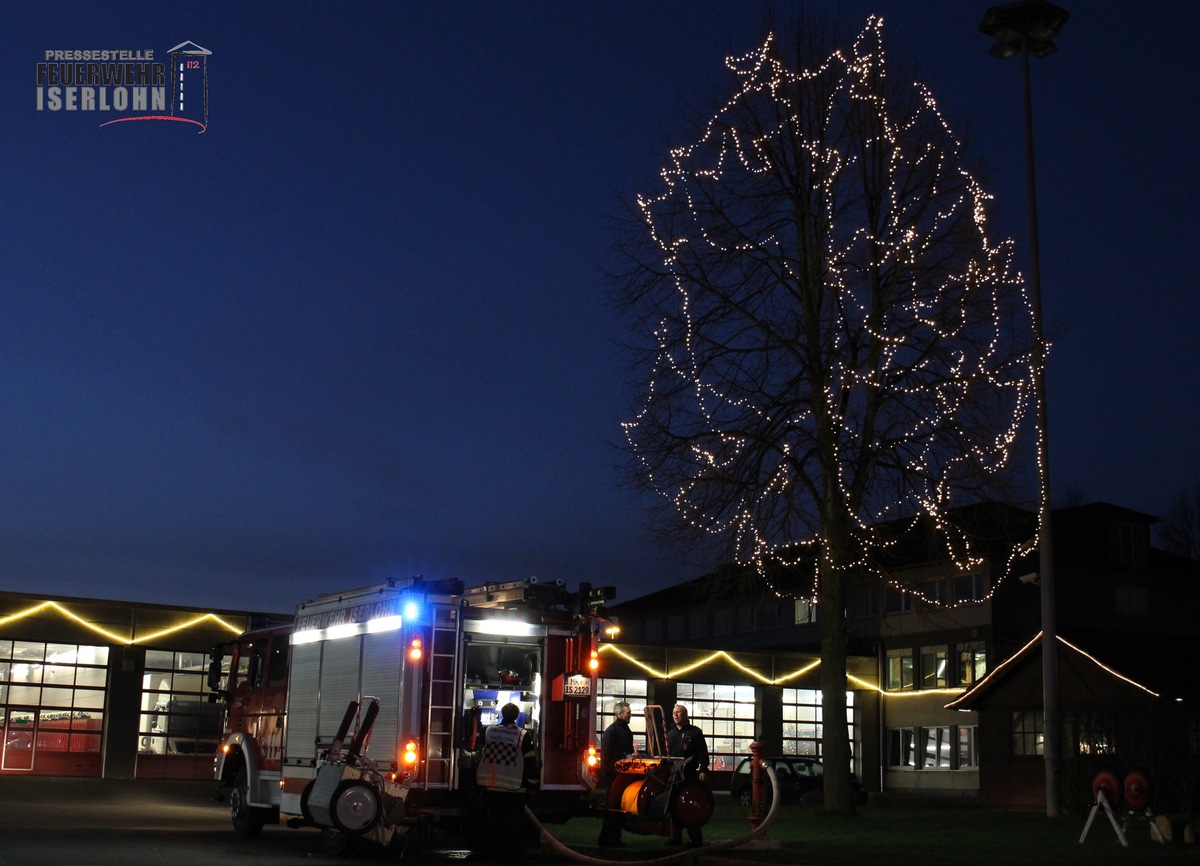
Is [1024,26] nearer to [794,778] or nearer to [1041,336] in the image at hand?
[1041,336]

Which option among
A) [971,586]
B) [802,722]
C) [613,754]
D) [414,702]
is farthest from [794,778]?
[414,702]

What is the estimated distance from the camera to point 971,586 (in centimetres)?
4572

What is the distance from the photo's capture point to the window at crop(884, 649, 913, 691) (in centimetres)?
4819

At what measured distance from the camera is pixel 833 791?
72.0 ft

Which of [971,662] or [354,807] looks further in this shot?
[971,662]

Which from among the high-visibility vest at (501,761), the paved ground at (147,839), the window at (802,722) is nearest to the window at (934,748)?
the window at (802,722)

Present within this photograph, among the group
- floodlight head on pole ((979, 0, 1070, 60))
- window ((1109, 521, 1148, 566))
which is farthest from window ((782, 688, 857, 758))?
floodlight head on pole ((979, 0, 1070, 60))

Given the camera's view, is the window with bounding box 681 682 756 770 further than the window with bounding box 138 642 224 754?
Yes

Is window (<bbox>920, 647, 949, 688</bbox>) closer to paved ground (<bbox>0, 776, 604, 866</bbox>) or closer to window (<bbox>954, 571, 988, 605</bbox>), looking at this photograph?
window (<bbox>954, 571, 988, 605</bbox>)

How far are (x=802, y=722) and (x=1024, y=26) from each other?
2901cm

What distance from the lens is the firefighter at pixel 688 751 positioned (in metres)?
15.5

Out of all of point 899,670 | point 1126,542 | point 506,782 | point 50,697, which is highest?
point 1126,542

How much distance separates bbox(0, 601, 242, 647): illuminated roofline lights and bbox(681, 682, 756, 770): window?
1588 centimetres

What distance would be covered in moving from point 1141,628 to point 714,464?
30870 mm
